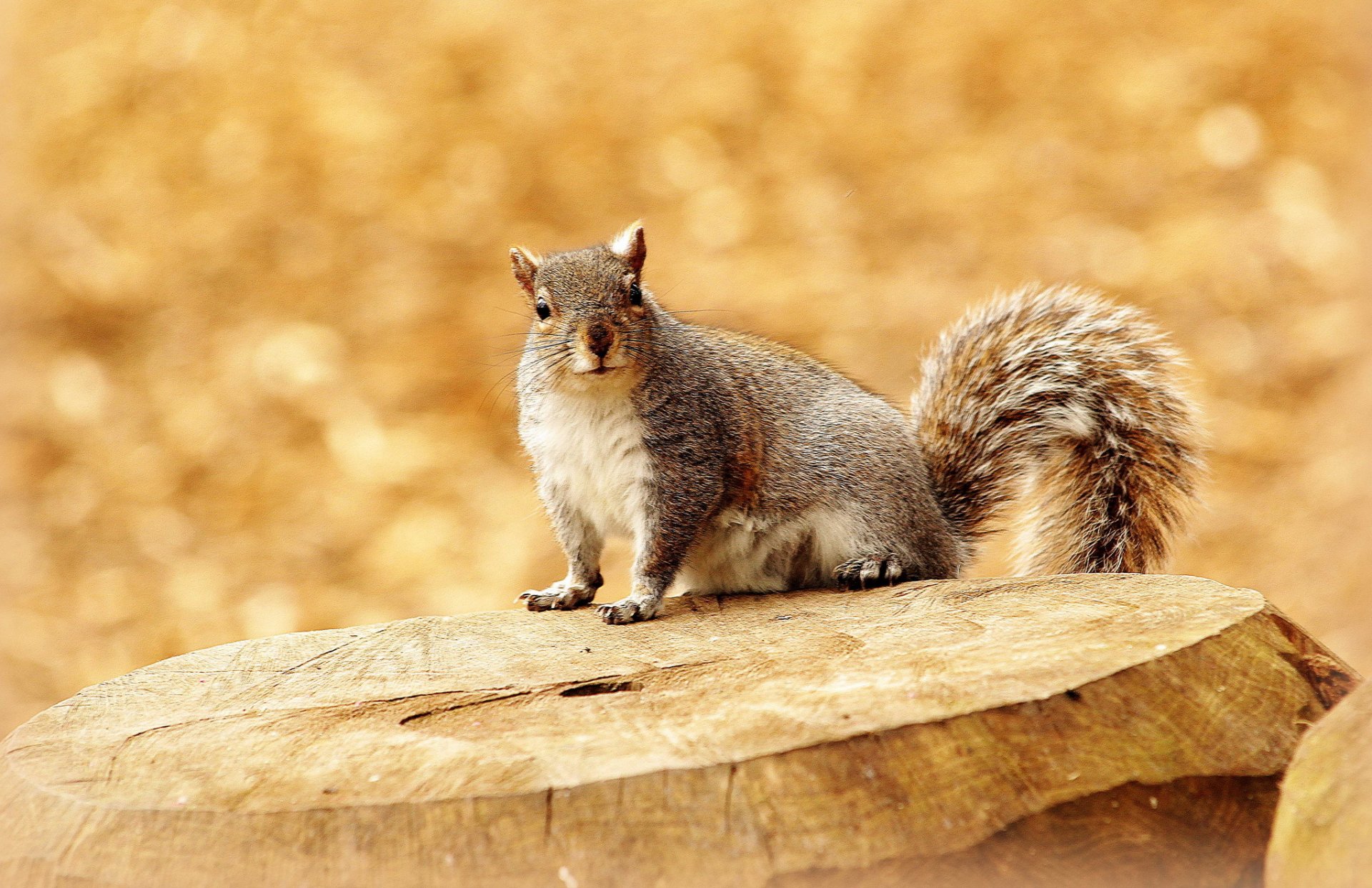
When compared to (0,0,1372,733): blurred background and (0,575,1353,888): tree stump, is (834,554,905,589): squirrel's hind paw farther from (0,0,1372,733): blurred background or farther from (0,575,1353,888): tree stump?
(0,0,1372,733): blurred background

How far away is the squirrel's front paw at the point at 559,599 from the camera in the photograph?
2.54 m

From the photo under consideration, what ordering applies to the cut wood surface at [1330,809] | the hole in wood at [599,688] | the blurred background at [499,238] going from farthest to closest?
the blurred background at [499,238]
the hole in wood at [599,688]
the cut wood surface at [1330,809]

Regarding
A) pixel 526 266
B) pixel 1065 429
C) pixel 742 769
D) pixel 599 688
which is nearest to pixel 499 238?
pixel 526 266

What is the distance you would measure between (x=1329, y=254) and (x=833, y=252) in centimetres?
194

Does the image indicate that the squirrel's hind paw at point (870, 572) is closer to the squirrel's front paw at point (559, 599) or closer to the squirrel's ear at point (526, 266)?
the squirrel's front paw at point (559, 599)

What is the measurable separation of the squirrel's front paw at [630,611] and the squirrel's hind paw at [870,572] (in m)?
0.38

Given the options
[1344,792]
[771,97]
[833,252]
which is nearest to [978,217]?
[833,252]

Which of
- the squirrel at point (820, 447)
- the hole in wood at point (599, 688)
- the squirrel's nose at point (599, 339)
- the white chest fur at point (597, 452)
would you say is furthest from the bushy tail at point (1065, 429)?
the hole in wood at point (599, 688)

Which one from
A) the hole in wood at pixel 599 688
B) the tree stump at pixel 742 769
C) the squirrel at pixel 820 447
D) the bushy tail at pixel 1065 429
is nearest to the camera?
the tree stump at pixel 742 769

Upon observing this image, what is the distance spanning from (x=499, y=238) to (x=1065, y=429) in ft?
10.9

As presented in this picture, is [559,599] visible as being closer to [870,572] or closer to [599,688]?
[870,572]

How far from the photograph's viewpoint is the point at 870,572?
2.53 meters

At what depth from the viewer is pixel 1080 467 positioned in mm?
2693

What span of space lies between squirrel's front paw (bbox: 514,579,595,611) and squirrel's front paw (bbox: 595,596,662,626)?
0.18m
